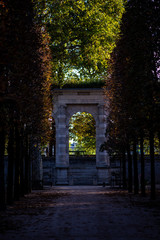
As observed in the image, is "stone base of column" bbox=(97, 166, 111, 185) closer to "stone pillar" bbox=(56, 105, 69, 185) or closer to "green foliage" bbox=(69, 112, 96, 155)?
"stone pillar" bbox=(56, 105, 69, 185)

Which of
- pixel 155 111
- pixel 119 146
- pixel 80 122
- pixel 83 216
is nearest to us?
pixel 83 216

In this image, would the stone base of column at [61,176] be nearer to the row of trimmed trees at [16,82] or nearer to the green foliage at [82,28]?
the green foliage at [82,28]

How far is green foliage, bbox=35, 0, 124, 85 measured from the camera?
31469 mm

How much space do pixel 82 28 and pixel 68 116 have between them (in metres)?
12.1

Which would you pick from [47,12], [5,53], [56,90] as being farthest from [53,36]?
[5,53]

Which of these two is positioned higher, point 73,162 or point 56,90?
point 56,90

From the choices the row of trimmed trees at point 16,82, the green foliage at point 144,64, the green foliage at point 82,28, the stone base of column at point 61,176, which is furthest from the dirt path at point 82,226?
the stone base of column at point 61,176

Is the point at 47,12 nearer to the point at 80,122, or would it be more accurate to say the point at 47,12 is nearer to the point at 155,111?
the point at 155,111

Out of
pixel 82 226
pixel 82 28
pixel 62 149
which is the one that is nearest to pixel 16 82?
pixel 82 226

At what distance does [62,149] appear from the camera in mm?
41344

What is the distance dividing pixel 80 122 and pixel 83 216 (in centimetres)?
4329

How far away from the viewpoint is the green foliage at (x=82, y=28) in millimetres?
31469

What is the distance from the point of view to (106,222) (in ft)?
33.8

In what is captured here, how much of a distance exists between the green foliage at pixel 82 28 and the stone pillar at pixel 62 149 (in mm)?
7910
